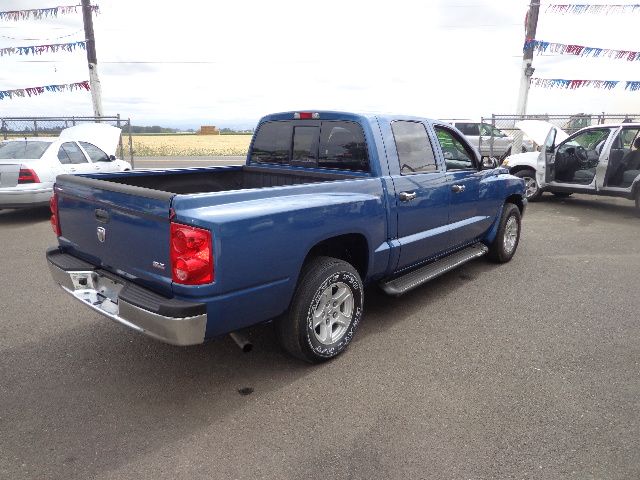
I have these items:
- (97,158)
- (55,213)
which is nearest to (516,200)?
(55,213)

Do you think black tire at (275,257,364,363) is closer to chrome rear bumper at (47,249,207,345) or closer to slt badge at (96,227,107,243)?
chrome rear bumper at (47,249,207,345)

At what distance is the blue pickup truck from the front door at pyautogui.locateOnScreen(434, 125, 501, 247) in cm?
2

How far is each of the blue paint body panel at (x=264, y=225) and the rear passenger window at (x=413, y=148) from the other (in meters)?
0.08

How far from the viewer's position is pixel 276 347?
12.1ft

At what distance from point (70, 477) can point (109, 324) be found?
193 cm

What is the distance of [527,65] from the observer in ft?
56.5

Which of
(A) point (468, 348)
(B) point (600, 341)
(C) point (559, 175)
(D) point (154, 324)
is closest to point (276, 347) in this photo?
(D) point (154, 324)

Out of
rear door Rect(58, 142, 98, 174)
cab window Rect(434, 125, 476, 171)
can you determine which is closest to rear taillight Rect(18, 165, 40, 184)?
rear door Rect(58, 142, 98, 174)

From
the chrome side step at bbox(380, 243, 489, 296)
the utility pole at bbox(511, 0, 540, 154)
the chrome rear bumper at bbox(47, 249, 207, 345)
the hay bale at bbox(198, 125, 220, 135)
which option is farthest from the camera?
the hay bale at bbox(198, 125, 220, 135)

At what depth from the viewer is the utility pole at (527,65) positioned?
1683 centimetres

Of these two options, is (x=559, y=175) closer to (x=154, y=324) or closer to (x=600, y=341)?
(x=600, y=341)

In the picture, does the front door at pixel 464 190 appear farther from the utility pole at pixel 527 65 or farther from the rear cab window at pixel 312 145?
the utility pole at pixel 527 65

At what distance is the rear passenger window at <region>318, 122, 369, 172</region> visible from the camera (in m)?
3.85

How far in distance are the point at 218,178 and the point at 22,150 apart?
5.70 meters
